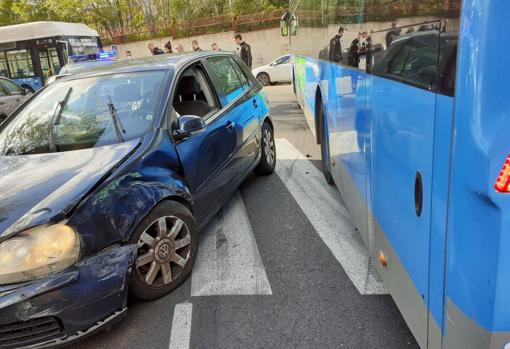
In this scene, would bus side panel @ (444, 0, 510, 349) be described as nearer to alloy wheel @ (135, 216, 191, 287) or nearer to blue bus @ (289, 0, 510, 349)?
blue bus @ (289, 0, 510, 349)

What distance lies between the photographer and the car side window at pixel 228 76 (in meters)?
4.63

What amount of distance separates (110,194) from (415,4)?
1991 millimetres

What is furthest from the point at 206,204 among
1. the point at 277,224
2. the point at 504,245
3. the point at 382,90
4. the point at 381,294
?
the point at 504,245

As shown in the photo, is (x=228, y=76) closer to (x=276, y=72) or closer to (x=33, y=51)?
(x=276, y=72)

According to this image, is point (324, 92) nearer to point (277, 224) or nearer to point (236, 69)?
point (236, 69)

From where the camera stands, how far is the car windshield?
11.2 ft

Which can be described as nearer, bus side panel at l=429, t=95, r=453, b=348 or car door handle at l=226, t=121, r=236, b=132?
bus side panel at l=429, t=95, r=453, b=348

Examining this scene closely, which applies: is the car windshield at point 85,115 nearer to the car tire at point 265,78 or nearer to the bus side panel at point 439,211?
the bus side panel at point 439,211

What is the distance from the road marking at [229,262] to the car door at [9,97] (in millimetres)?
8550

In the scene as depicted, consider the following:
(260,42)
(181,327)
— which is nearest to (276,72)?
(260,42)

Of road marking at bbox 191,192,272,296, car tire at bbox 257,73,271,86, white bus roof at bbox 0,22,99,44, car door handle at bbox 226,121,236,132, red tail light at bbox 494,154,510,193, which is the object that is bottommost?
car tire at bbox 257,73,271,86

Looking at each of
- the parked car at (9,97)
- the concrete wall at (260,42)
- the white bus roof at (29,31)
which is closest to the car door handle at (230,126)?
the parked car at (9,97)

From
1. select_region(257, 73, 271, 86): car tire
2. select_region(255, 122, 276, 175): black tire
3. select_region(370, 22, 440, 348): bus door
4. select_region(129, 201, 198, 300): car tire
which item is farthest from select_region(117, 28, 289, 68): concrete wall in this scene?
select_region(370, 22, 440, 348): bus door

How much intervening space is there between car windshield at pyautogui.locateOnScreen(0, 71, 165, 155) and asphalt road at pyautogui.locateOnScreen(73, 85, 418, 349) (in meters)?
1.29
